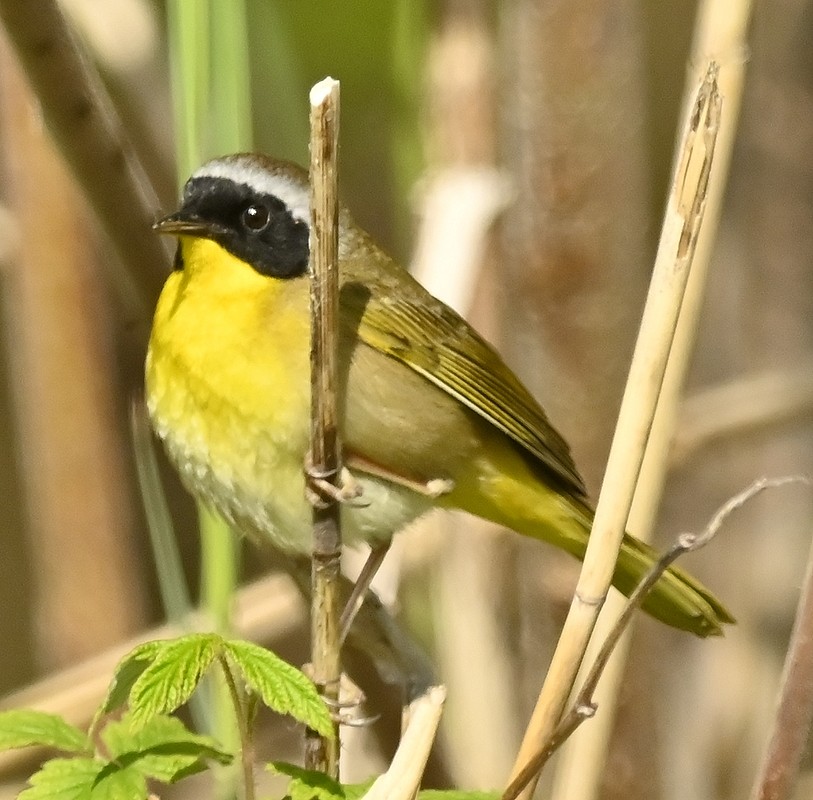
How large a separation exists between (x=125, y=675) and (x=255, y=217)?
607mm

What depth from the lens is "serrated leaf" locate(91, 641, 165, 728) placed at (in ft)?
3.26

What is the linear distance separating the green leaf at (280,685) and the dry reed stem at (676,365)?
1.59ft

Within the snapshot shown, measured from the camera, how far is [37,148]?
196 cm

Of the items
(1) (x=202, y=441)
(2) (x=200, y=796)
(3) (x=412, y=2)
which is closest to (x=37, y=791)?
(1) (x=202, y=441)

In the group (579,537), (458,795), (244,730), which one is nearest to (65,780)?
(244,730)

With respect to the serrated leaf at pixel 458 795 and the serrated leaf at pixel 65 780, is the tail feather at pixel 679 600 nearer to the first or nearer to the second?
the serrated leaf at pixel 458 795

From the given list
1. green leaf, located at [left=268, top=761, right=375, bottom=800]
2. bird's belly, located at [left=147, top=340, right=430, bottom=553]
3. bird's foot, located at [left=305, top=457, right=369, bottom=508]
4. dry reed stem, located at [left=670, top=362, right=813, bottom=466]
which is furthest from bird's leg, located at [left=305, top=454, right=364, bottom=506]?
dry reed stem, located at [left=670, top=362, right=813, bottom=466]

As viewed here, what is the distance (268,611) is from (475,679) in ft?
1.17

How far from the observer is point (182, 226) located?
55.8 inches

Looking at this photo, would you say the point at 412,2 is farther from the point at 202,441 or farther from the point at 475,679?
the point at 475,679

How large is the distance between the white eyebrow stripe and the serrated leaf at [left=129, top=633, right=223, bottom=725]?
24.3 inches

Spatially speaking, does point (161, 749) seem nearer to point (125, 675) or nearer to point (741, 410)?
point (125, 675)

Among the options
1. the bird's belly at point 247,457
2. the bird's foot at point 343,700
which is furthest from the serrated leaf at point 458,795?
the bird's belly at point 247,457

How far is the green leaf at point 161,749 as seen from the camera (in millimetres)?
1045
